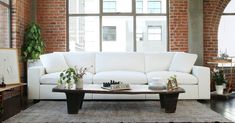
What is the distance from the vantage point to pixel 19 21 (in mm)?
6762

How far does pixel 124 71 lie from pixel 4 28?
259 cm

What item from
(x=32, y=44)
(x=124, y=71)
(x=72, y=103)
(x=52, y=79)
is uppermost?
(x=32, y=44)

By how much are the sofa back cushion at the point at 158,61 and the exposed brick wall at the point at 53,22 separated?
2.29 m

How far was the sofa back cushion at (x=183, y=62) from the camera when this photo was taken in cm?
624

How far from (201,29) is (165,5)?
112 cm

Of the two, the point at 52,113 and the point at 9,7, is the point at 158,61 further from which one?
the point at 9,7

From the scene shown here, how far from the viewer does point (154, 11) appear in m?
7.83

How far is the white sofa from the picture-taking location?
5805 mm

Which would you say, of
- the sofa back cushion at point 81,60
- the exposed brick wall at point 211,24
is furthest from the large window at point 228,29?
the sofa back cushion at point 81,60

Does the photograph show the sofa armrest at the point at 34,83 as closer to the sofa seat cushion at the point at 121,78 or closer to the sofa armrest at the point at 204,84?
the sofa seat cushion at the point at 121,78

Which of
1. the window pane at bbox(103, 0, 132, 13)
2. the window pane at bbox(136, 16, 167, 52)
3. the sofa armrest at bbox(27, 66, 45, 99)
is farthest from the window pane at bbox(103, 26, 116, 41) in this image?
the sofa armrest at bbox(27, 66, 45, 99)

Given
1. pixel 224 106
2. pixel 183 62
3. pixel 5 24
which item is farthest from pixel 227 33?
pixel 5 24

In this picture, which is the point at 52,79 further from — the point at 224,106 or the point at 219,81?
the point at 219,81

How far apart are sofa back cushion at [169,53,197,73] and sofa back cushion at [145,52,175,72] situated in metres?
0.14
